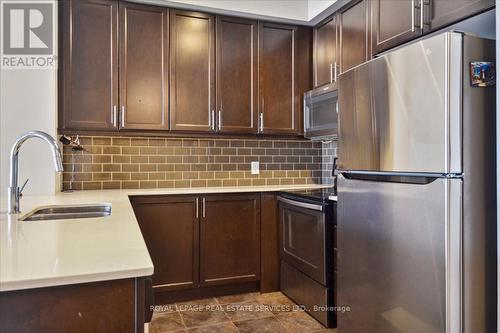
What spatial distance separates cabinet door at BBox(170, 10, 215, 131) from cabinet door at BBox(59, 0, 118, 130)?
17.5 inches

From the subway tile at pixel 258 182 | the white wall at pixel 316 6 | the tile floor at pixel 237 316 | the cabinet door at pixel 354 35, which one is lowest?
the tile floor at pixel 237 316

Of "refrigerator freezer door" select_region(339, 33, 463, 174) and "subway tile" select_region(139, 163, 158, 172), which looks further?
"subway tile" select_region(139, 163, 158, 172)

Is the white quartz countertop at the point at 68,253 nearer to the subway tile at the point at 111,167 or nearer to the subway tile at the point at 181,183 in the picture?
the subway tile at the point at 111,167

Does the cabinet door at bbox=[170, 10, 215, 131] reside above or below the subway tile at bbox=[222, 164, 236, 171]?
above

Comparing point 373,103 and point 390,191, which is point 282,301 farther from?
point 373,103


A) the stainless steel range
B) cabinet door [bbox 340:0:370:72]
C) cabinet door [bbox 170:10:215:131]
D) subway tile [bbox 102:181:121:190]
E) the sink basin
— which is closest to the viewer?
the sink basin

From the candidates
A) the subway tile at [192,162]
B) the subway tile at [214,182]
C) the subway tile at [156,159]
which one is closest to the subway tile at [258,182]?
the subway tile at [192,162]

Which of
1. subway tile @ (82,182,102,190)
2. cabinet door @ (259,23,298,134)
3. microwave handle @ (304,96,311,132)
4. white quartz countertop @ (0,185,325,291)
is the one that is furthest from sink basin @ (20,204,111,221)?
microwave handle @ (304,96,311,132)

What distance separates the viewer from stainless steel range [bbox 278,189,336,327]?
7.61 feet

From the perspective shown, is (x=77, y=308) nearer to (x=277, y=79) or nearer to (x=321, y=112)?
(x=321, y=112)

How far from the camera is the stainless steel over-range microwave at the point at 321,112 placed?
2.72 meters

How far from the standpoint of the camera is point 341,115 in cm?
200

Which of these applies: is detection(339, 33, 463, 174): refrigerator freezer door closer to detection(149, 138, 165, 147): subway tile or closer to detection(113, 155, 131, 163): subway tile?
detection(149, 138, 165, 147): subway tile

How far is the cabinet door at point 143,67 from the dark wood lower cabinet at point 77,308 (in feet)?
6.96
